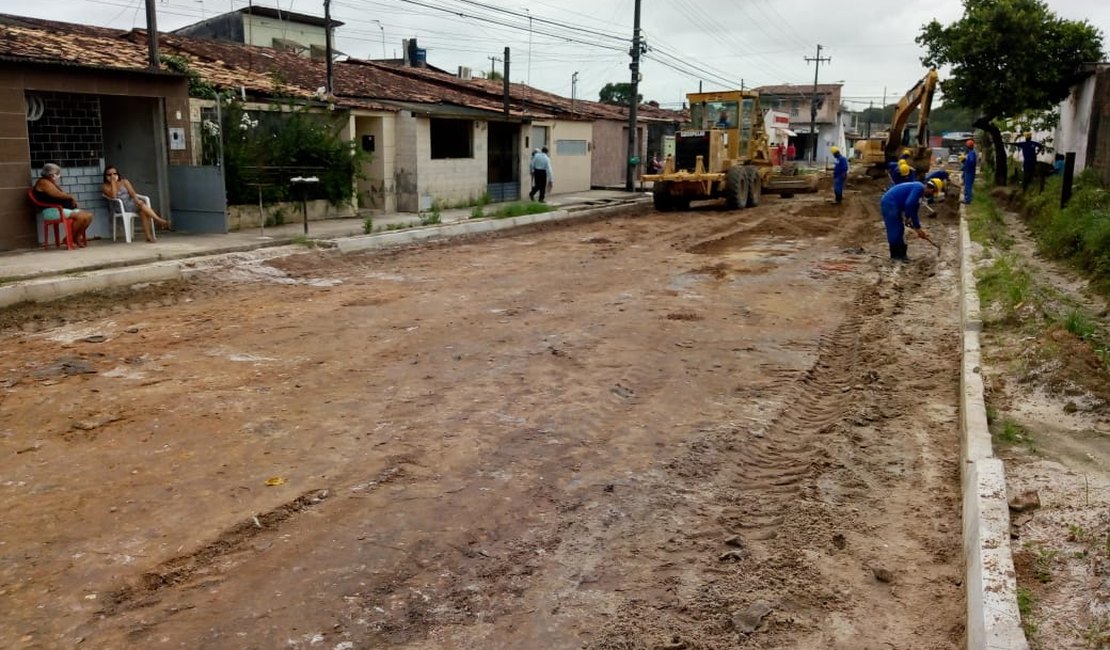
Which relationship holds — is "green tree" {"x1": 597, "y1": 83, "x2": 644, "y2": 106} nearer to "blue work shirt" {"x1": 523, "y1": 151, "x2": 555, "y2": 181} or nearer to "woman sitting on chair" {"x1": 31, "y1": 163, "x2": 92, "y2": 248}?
"blue work shirt" {"x1": 523, "y1": 151, "x2": 555, "y2": 181}

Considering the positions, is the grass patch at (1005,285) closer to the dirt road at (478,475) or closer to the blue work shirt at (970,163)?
the dirt road at (478,475)

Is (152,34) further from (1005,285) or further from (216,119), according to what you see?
(1005,285)

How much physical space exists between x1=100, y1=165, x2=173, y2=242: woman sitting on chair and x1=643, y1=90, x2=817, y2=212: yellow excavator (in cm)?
1224

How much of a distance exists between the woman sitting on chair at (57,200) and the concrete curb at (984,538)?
1271cm

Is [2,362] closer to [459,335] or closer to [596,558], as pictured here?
[459,335]

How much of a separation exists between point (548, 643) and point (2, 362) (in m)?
6.66

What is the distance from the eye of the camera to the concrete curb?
353 centimetres

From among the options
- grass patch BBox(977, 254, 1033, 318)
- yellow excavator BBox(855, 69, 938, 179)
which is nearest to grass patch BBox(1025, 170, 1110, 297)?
grass patch BBox(977, 254, 1033, 318)

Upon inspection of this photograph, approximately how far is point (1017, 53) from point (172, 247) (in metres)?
20.6

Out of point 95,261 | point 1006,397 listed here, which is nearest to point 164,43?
point 95,261

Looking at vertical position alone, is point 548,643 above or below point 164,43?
below

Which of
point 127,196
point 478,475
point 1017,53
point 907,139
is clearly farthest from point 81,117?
point 907,139

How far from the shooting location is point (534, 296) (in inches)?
446

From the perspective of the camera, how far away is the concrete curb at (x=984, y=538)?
353 cm
